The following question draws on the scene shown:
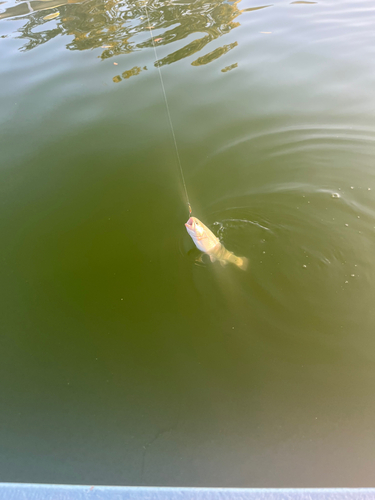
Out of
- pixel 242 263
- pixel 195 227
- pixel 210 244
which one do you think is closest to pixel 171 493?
pixel 195 227

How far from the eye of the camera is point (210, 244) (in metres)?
2.85

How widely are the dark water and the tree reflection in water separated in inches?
12.0

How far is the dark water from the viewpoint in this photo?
226 cm

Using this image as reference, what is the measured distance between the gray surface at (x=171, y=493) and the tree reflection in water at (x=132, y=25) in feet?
18.3

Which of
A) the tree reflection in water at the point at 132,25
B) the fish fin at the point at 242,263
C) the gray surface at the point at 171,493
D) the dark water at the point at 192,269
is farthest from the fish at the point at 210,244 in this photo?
the tree reflection in water at the point at 132,25

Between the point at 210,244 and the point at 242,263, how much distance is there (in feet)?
1.60

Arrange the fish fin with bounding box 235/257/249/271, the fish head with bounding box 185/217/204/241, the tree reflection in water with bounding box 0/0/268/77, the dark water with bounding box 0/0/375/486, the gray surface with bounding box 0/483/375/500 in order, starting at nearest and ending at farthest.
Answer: the gray surface with bounding box 0/483/375/500 → the dark water with bounding box 0/0/375/486 → the fish head with bounding box 185/217/204/241 → the fish fin with bounding box 235/257/249/271 → the tree reflection in water with bounding box 0/0/268/77

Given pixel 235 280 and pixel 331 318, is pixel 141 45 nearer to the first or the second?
pixel 235 280

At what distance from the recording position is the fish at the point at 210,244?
8.59 ft

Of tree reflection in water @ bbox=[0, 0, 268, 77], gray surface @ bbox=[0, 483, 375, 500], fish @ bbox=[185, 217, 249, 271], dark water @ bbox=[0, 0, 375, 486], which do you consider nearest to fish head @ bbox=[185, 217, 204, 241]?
fish @ bbox=[185, 217, 249, 271]

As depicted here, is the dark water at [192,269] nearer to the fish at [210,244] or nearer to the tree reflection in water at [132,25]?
the fish at [210,244]

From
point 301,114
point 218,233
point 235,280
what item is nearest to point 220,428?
point 235,280

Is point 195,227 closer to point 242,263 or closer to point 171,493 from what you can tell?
point 242,263

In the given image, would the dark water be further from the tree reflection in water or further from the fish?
the tree reflection in water
